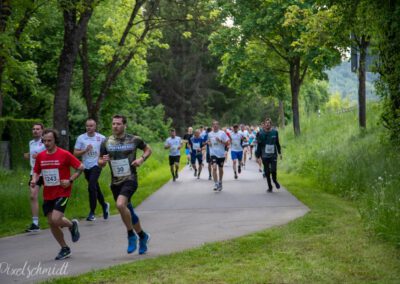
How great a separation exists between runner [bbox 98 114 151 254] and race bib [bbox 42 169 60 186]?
61 centimetres

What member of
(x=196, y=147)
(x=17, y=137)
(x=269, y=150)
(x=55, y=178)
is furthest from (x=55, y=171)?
(x=17, y=137)

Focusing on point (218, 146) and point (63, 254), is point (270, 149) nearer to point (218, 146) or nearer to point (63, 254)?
point (218, 146)

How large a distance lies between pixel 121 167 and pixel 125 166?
6 cm

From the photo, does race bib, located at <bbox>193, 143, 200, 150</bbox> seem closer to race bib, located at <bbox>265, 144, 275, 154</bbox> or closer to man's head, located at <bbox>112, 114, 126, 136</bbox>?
race bib, located at <bbox>265, 144, 275, 154</bbox>

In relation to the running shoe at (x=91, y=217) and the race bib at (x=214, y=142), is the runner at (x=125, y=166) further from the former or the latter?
the race bib at (x=214, y=142)

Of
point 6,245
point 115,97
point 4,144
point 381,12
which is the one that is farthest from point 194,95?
point 6,245

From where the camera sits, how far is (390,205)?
29.8 ft

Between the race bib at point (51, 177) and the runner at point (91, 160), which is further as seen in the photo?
the runner at point (91, 160)

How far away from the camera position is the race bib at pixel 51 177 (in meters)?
8.95

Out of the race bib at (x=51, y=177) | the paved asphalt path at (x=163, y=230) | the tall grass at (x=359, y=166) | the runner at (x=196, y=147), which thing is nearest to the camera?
the paved asphalt path at (x=163, y=230)

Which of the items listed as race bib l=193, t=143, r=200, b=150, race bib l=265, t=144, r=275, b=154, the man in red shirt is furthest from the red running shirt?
race bib l=193, t=143, r=200, b=150

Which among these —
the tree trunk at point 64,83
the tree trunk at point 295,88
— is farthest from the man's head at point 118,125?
the tree trunk at point 295,88

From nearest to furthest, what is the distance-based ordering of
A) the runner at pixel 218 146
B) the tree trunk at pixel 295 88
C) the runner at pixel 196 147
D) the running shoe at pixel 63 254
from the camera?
1. the running shoe at pixel 63 254
2. the runner at pixel 218 146
3. the runner at pixel 196 147
4. the tree trunk at pixel 295 88

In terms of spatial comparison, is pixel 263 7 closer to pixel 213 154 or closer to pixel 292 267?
pixel 213 154
